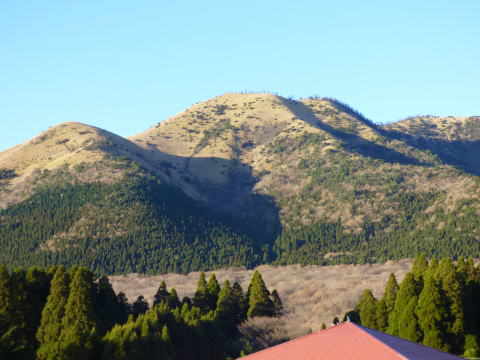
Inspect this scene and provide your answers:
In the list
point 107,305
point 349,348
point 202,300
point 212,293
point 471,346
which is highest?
point 349,348

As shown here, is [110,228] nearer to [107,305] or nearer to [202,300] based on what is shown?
[202,300]

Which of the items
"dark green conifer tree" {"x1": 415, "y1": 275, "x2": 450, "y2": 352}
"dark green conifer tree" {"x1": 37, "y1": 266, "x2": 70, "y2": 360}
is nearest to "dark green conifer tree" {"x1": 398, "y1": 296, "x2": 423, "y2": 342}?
"dark green conifer tree" {"x1": 415, "y1": 275, "x2": 450, "y2": 352}

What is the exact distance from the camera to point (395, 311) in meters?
→ 73.6

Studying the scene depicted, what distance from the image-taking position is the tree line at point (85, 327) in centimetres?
4750

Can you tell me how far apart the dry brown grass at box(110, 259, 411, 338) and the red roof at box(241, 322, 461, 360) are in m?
54.6

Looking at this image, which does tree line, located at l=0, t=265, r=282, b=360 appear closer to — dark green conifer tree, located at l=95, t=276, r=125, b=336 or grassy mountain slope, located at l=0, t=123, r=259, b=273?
dark green conifer tree, located at l=95, t=276, r=125, b=336

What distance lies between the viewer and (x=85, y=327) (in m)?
58.6

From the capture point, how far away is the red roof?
108 ft

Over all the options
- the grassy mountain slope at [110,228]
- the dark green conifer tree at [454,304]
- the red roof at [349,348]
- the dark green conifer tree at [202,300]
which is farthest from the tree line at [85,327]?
the grassy mountain slope at [110,228]

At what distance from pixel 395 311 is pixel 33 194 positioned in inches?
5332

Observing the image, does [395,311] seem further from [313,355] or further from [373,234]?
[373,234]

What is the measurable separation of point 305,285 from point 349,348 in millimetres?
106574

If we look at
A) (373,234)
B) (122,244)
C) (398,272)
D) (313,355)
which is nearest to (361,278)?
(398,272)

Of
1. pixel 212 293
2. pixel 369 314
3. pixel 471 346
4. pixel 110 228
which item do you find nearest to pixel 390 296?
pixel 369 314
